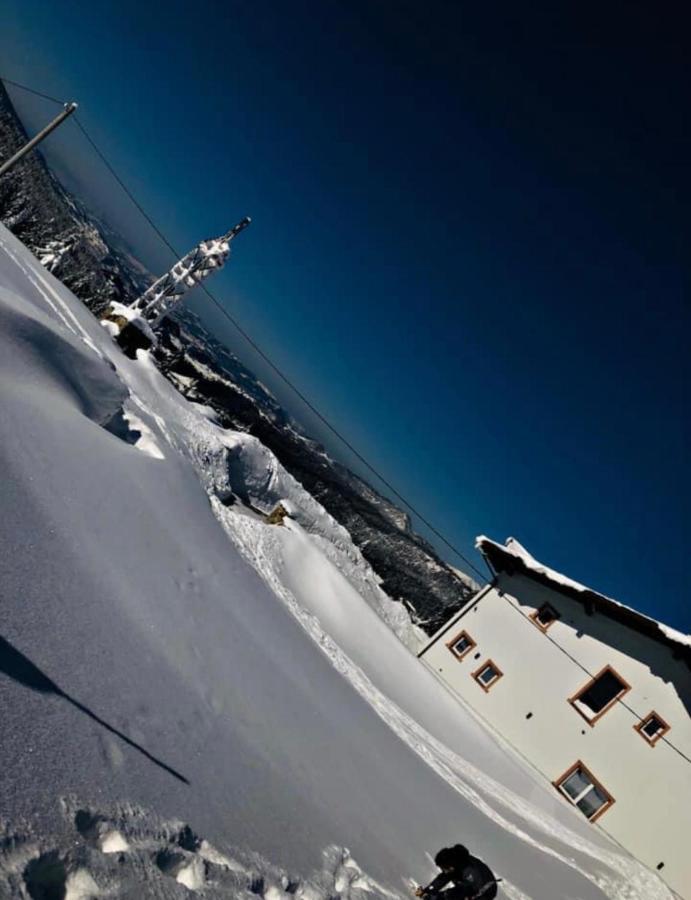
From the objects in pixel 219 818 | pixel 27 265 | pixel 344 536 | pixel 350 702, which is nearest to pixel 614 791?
pixel 344 536

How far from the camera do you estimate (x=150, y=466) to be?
11258mm

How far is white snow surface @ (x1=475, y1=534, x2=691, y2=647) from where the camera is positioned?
2477cm

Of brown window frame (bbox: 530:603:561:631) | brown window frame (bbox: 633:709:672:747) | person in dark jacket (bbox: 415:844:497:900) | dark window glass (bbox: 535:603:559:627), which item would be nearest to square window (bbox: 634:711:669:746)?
brown window frame (bbox: 633:709:672:747)

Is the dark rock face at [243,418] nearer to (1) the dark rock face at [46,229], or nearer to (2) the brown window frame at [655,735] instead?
(1) the dark rock face at [46,229]

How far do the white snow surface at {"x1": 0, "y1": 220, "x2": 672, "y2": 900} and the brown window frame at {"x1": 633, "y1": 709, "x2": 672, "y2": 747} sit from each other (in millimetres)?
9034

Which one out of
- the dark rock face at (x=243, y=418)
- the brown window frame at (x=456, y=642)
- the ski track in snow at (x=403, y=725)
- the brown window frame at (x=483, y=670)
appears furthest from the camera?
the dark rock face at (x=243, y=418)

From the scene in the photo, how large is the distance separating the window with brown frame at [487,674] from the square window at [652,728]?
583 centimetres

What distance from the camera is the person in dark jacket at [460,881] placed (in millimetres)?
6508

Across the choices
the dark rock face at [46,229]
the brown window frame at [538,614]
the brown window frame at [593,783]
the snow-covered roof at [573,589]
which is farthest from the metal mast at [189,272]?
the brown window frame at [593,783]

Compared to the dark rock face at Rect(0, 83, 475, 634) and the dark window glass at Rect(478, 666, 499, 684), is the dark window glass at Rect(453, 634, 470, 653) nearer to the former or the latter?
the dark window glass at Rect(478, 666, 499, 684)

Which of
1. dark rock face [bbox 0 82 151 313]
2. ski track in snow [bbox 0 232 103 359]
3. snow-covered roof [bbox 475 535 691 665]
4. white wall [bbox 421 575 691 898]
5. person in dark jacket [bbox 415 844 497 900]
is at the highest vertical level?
snow-covered roof [bbox 475 535 691 665]

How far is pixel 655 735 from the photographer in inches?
968

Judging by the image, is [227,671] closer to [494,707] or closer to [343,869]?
[343,869]

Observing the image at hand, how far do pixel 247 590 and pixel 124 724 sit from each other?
6760 mm
